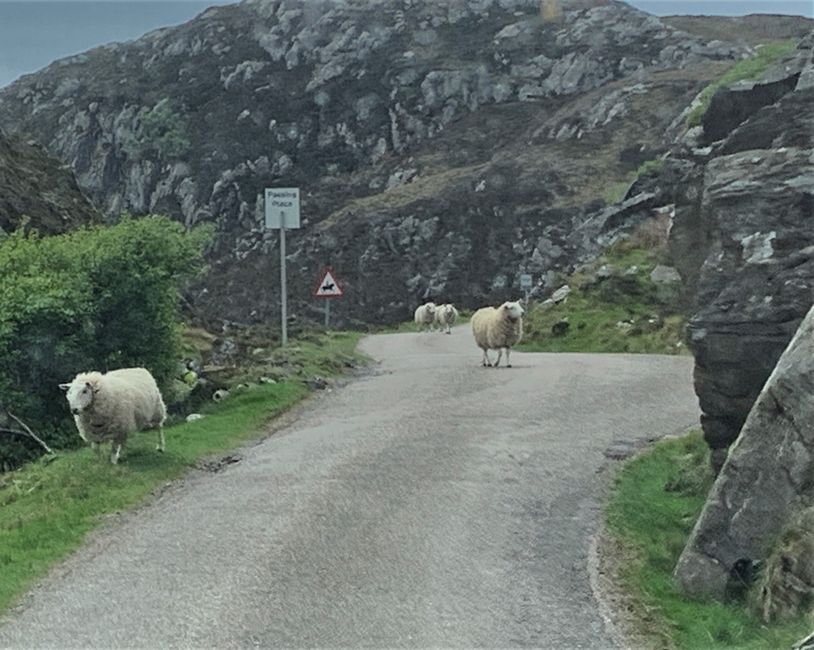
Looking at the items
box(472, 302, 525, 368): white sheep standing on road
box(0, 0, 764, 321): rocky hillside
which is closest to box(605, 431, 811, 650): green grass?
box(472, 302, 525, 368): white sheep standing on road

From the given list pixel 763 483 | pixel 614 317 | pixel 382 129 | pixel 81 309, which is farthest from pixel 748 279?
pixel 382 129

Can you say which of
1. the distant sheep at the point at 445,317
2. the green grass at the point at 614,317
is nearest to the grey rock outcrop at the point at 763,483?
the green grass at the point at 614,317

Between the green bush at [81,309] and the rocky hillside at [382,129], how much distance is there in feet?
154

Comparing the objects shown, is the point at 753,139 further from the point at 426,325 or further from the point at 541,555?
the point at 426,325

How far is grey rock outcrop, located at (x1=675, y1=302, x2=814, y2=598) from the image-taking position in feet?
31.9

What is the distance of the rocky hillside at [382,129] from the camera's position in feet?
257

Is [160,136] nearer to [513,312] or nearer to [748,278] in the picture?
[513,312]

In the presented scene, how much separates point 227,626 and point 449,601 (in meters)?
2.10

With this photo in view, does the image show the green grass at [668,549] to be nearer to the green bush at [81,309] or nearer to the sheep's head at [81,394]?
the sheep's head at [81,394]

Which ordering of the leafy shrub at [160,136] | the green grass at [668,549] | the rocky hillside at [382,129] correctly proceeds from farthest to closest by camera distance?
the leafy shrub at [160,136] → the rocky hillside at [382,129] → the green grass at [668,549]

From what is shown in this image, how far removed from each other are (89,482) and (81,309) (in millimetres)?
5774

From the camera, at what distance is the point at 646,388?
23594 mm

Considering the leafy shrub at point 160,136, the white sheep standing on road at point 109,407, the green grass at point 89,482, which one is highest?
the leafy shrub at point 160,136

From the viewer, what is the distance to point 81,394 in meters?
15.3
